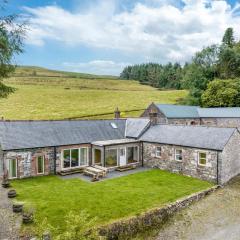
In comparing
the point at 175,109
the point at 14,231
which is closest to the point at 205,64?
the point at 175,109

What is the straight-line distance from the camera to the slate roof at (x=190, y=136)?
22.9 metres

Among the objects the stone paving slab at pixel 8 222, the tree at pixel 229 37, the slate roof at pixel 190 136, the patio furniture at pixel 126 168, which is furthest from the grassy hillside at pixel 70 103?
the stone paving slab at pixel 8 222

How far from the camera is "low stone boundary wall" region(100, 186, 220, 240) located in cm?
1438

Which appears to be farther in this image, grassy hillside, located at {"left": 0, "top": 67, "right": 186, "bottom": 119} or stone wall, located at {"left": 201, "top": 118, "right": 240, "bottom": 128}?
grassy hillside, located at {"left": 0, "top": 67, "right": 186, "bottom": 119}

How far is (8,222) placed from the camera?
14297 millimetres

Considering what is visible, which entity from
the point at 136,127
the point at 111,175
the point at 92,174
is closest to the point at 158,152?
the point at 136,127

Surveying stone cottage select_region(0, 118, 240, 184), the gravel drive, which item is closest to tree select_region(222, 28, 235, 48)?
stone cottage select_region(0, 118, 240, 184)

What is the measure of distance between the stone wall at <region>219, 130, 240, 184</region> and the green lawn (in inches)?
69.9

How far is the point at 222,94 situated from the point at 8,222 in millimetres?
53028

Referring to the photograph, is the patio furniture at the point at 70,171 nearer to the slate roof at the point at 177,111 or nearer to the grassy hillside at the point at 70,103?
the slate roof at the point at 177,111

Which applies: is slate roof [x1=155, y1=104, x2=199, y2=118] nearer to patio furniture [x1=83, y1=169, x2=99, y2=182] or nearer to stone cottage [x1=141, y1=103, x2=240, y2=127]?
stone cottage [x1=141, y1=103, x2=240, y2=127]

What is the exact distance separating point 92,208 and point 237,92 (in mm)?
50181

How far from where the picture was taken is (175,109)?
47.1 m

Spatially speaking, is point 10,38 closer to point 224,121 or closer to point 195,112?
point 224,121
